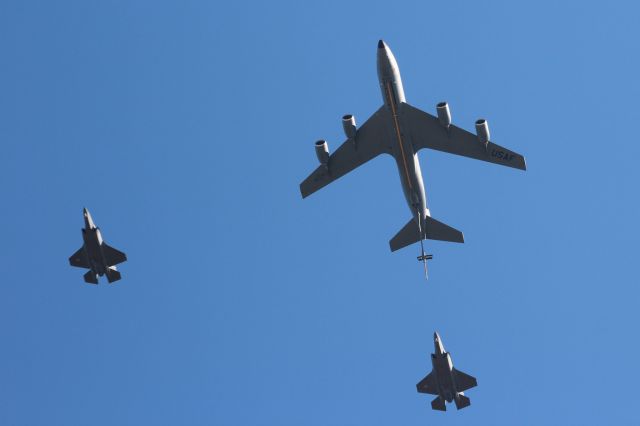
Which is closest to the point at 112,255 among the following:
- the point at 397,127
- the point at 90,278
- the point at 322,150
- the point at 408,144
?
the point at 90,278

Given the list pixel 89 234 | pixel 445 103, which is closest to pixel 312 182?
pixel 445 103

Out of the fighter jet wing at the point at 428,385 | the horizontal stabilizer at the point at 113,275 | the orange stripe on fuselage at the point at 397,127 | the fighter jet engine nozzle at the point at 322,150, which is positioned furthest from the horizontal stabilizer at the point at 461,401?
the horizontal stabilizer at the point at 113,275

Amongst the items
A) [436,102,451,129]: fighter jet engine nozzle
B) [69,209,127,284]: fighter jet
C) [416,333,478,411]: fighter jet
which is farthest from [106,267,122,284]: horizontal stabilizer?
[436,102,451,129]: fighter jet engine nozzle

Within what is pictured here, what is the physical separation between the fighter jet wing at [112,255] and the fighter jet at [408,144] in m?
14.3

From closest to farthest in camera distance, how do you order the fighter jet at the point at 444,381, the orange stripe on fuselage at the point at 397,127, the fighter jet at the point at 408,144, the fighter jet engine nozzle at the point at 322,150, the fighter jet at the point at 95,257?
the fighter jet at the point at 95,257
the orange stripe on fuselage at the point at 397,127
the fighter jet at the point at 408,144
the fighter jet engine nozzle at the point at 322,150
the fighter jet at the point at 444,381

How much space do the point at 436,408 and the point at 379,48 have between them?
28.6m

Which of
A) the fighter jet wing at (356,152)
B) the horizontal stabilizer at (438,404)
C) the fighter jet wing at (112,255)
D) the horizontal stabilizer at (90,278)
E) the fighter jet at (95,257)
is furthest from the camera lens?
the horizontal stabilizer at (438,404)

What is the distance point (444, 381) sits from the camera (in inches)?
2621

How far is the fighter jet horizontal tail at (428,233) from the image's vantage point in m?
64.7

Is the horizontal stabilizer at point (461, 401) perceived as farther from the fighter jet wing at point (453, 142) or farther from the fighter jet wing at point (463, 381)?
the fighter jet wing at point (453, 142)

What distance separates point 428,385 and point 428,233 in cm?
1135

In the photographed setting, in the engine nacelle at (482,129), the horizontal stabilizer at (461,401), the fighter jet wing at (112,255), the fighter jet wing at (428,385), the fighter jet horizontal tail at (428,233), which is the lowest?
the horizontal stabilizer at (461,401)

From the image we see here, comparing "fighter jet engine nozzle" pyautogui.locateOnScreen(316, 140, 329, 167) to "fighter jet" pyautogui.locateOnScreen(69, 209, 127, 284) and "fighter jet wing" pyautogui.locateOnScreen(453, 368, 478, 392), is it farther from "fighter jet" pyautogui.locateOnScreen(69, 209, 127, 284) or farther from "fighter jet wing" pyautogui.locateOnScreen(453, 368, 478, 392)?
"fighter jet wing" pyautogui.locateOnScreen(453, 368, 478, 392)

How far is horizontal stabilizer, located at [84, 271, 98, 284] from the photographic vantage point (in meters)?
59.9
